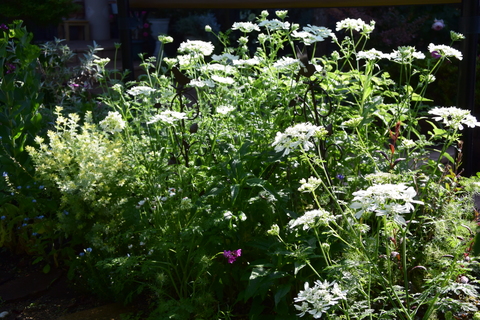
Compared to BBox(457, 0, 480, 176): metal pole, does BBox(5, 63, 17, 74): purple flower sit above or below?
below

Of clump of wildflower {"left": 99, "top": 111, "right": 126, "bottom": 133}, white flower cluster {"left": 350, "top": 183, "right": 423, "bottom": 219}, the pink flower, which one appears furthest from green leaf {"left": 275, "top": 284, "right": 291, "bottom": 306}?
the pink flower

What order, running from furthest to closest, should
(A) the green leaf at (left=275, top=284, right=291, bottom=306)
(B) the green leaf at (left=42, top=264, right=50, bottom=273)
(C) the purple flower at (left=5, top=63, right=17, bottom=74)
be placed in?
(C) the purple flower at (left=5, top=63, right=17, bottom=74)
(B) the green leaf at (left=42, top=264, right=50, bottom=273)
(A) the green leaf at (left=275, top=284, right=291, bottom=306)

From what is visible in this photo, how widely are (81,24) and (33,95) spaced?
5672mm

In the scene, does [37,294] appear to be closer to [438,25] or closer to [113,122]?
[113,122]

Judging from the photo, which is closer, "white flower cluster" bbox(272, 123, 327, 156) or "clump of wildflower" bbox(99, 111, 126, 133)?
A: "white flower cluster" bbox(272, 123, 327, 156)

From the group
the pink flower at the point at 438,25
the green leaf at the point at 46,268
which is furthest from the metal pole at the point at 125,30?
the pink flower at the point at 438,25

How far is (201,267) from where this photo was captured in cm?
201

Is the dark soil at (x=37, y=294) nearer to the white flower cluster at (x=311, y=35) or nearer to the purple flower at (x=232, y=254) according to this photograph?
the purple flower at (x=232, y=254)

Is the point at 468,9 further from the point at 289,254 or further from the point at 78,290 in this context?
the point at 78,290

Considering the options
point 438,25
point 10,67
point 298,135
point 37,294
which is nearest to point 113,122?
point 298,135

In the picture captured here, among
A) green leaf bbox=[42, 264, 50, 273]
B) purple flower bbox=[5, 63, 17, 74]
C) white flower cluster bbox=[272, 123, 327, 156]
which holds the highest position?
white flower cluster bbox=[272, 123, 327, 156]

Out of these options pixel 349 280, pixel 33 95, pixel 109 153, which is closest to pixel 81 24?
pixel 33 95

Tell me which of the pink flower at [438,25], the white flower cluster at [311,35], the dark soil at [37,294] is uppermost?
the white flower cluster at [311,35]

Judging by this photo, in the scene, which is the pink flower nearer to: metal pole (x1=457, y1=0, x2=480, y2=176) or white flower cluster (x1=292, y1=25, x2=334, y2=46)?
metal pole (x1=457, y1=0, x2=480, y2=176)
